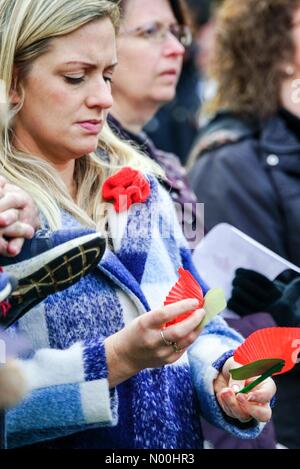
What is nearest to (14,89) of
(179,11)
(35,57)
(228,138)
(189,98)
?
(35,57)

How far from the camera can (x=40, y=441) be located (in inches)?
78.6

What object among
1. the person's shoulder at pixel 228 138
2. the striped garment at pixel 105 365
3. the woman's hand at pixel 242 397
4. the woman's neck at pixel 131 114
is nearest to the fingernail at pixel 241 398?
the woman's hand at pixel 242 397

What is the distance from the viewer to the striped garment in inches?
74.5

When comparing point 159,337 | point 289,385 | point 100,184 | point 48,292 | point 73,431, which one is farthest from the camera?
point 289,385

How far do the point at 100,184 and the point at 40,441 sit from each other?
598 millimetres

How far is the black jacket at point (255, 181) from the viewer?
10.8 feet

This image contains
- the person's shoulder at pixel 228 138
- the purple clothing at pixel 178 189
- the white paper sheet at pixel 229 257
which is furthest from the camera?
the person's shoulder at pixel 228 138

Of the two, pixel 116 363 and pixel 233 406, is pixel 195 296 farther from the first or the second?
pixel 233 406

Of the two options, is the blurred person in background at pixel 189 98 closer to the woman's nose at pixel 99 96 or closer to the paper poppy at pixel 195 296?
the woman's nose at pixel 99 96

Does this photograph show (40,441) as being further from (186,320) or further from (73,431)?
(186,320)

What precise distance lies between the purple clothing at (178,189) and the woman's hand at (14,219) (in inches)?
37.3
